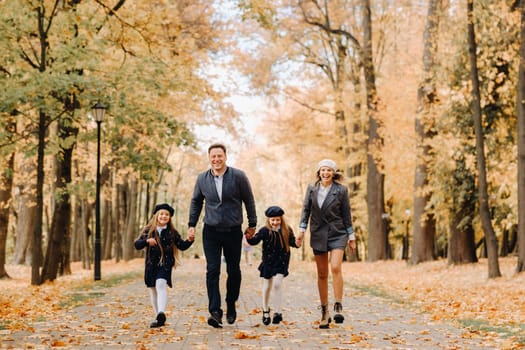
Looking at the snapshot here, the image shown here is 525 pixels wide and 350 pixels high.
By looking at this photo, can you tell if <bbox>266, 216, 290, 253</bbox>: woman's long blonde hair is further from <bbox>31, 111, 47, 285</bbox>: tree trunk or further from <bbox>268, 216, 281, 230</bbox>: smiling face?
<bbox>31, 111, 47, 285</bbox>: tree trunk

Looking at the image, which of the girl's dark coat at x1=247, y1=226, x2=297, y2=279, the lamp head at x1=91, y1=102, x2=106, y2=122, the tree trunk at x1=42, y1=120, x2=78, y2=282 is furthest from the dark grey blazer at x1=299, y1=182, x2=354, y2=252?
the tree trunk at x1=42, y1=120, x2=78, y2=282

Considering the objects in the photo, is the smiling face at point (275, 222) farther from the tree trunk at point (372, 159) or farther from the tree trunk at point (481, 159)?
the tree trunk at point (372, 159)

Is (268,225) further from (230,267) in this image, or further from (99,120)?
(99,120)

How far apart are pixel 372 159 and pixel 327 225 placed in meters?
23.8

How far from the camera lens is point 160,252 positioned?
9.56 m

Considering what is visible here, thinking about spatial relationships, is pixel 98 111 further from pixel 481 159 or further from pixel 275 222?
pixel 275 222

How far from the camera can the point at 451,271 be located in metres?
23.2

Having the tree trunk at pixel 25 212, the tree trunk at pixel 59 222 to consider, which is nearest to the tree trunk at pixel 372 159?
the tree trunk at pixel 25 212

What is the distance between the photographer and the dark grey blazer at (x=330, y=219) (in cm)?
950

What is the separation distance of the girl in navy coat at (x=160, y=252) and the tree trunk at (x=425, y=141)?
1538 cm

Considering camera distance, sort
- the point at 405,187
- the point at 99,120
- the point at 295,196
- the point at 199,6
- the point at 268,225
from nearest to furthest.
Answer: the point at 268,225 < the point at 99,120 < the point at 199,6 < the point at 405,187 < the point at 295,196

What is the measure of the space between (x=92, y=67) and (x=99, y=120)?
5.69 feet

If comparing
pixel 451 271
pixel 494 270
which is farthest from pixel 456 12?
pixel 494 270

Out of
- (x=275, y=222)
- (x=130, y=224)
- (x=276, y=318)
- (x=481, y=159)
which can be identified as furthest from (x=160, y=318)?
(x=130, y=224)
